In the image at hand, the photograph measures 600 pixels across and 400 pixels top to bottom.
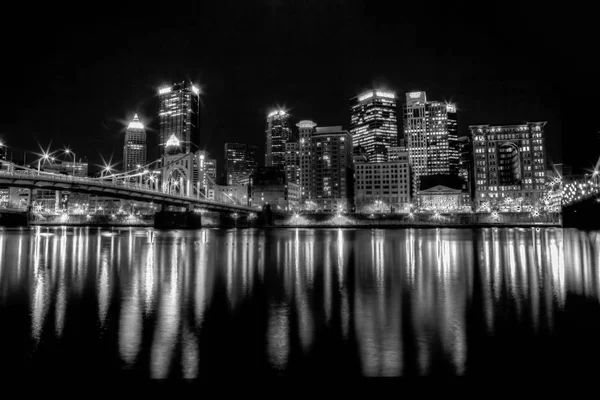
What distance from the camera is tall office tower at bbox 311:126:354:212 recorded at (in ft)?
566

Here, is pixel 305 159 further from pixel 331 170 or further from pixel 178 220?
pixel 178 220

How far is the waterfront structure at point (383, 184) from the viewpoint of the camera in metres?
165

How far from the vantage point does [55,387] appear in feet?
19.4

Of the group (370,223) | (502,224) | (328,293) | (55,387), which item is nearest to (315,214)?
(370,223)

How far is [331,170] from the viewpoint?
175 metres

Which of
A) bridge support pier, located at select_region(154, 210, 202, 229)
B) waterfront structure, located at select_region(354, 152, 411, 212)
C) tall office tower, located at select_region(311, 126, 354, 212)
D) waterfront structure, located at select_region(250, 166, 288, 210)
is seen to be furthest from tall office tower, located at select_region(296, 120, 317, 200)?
bridge support pier, located at select_region(154, 210, 202, 229)

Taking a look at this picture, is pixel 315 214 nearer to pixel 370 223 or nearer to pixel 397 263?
pixel 370 223

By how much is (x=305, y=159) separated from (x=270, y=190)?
2714cm

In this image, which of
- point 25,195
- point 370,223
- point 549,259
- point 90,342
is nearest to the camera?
point 90,342

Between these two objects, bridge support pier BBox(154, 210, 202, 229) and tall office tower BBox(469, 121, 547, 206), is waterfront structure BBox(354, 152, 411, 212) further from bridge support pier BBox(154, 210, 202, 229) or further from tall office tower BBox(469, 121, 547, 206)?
bridge support pier BBox(154, 210, 202, 229)

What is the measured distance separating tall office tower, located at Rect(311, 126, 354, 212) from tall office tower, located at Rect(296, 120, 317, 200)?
2294mm

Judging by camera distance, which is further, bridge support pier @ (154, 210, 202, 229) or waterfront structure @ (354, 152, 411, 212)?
waterfront structure @ (354, 152, 411, 212)

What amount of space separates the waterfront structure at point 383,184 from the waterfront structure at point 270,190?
→ 93.6 feet

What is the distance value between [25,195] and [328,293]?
180 metres
